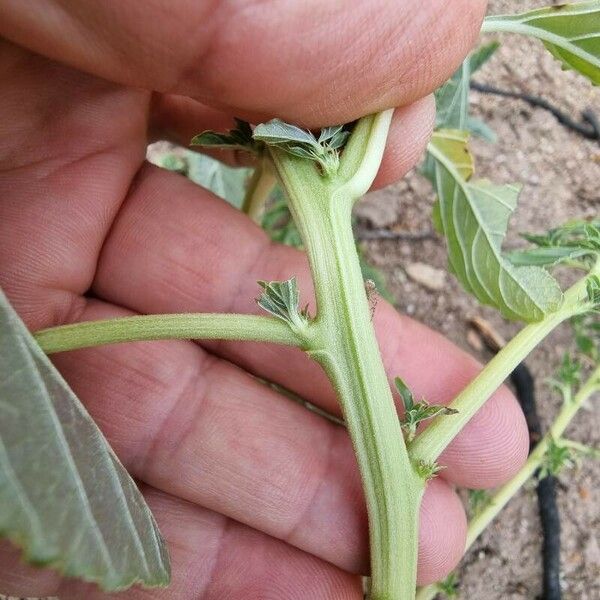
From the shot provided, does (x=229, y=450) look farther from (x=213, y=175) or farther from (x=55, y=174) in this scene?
(x=213, y=175)

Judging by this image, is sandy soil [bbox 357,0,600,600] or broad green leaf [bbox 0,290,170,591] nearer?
broad green leaf [bbox 0,290,170,591]

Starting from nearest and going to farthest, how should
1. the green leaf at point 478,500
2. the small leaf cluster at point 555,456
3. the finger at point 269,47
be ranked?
the finger at point 269,47 < the small leaf cluster at point 555,456 < the green leaf at point 478,500

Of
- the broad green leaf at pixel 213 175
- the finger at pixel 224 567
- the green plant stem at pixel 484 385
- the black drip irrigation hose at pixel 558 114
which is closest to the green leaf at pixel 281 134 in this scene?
the green plant stem at pixel 484 385

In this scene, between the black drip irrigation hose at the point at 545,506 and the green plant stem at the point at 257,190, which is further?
the black drip irrigation hose at the point at 545,506

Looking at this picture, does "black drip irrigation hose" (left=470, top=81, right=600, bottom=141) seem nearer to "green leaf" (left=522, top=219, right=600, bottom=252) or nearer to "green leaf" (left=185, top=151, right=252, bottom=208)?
"green leaf" (left=185, top=151, right=252, bottom=208)

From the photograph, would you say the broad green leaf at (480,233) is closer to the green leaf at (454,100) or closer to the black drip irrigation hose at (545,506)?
the green leaf at (454,100)

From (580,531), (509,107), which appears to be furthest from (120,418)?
(509,107)

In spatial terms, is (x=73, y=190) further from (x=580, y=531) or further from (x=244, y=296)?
(x=580, y=531)

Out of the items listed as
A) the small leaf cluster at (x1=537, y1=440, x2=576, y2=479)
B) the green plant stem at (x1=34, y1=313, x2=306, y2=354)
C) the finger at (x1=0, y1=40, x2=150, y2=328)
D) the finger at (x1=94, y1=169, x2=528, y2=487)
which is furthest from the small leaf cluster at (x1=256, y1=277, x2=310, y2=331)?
the small leaf cluster at (x1=537, y1=440, x2=576, y2=479)
